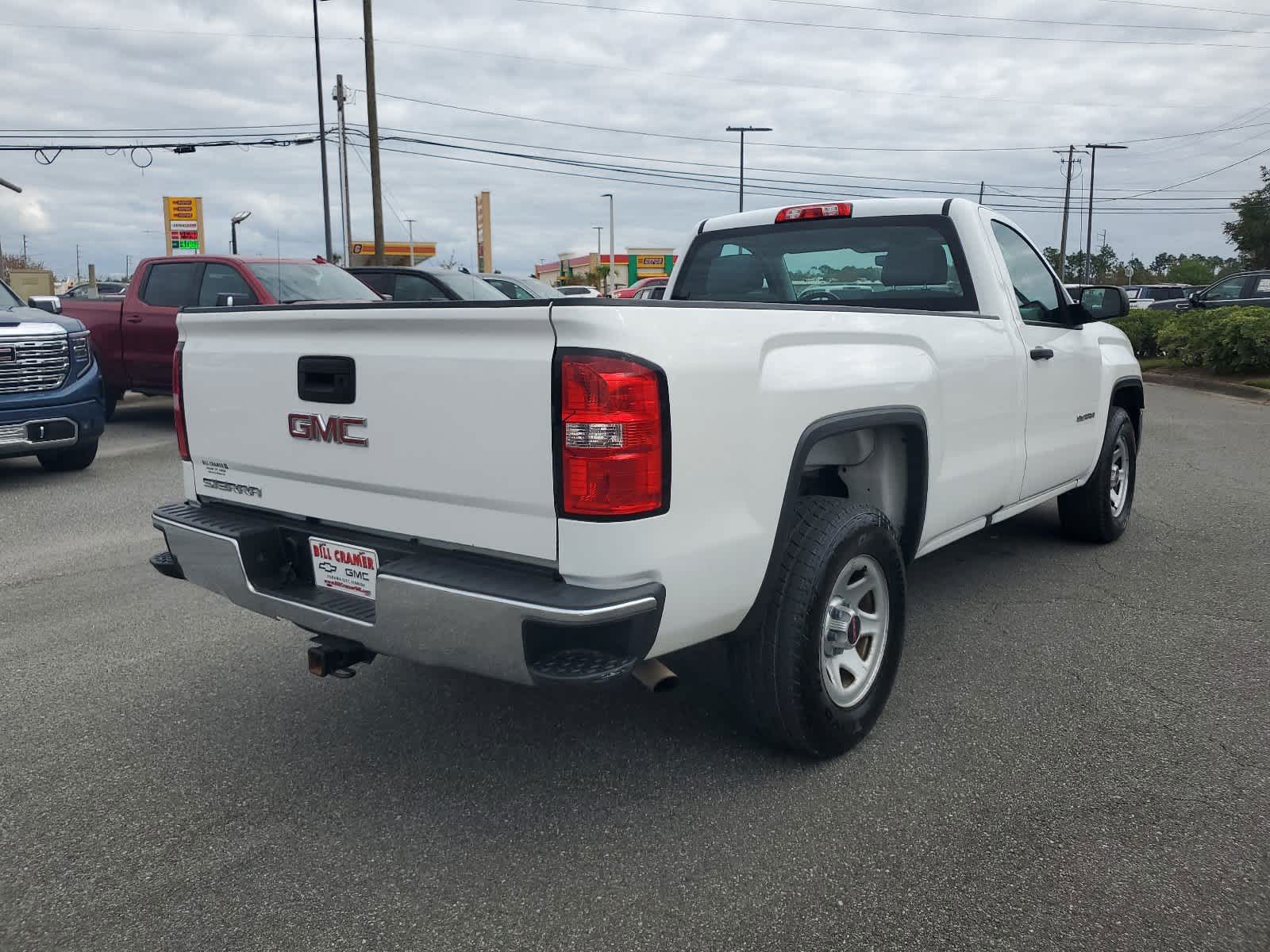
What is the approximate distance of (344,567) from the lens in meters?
3.09

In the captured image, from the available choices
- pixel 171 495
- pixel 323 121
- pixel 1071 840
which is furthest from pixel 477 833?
pixel 323 121

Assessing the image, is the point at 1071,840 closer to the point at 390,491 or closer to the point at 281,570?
the point at 390,491

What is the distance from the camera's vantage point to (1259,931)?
248cm

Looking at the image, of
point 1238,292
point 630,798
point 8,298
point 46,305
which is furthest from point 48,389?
point 1238,292

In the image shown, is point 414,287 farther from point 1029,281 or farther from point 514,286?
point 1029,281

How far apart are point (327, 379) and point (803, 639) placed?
160cm

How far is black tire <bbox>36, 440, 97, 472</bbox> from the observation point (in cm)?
895

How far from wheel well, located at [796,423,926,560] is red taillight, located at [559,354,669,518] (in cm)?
125

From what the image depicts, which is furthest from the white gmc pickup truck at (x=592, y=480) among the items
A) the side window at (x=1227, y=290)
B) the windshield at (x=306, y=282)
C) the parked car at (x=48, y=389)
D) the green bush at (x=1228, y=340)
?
the side window at (x=1227, y=290)

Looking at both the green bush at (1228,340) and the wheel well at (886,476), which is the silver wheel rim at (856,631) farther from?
the green bush at (1228,340)

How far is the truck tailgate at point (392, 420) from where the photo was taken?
2.64 meters

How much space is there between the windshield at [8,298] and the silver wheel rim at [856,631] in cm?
Answer: 849

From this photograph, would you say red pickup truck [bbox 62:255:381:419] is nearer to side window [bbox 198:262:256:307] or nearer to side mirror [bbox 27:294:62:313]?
side window [bbox 198:262:256:307]

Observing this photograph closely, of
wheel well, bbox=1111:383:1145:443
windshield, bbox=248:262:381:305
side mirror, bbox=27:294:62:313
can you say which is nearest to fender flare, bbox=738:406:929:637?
wheel well, bbox=1111:383:1145:443
